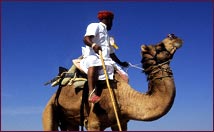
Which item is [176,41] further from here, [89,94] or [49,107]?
[49,107]

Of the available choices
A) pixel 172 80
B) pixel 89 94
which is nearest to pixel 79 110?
pixel 89 94

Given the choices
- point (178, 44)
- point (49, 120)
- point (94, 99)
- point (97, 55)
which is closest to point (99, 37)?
point (97, 55)

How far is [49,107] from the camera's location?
8.54 meters

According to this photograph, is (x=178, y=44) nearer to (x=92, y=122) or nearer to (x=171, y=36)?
(x=171, y=36)

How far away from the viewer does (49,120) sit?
848cm

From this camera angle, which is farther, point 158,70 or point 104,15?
point 104,15

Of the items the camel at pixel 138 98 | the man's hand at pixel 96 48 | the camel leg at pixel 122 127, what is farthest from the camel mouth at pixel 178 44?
the camel leg at pixel 122 127

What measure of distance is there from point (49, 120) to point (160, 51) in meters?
2.26

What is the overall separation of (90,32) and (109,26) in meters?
0.50

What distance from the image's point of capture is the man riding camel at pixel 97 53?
7562 mm

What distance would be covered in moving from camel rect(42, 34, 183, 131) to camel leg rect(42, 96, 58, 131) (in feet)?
1.37

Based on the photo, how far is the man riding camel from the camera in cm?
756

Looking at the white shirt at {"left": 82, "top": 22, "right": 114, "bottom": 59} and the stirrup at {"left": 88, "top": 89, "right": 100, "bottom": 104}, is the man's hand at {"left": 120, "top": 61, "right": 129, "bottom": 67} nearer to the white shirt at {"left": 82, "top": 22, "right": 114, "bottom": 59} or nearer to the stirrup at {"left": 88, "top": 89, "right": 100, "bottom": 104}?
the white shirt at {"left": 82, "top": 22, "right": 114, "bottom": 59}

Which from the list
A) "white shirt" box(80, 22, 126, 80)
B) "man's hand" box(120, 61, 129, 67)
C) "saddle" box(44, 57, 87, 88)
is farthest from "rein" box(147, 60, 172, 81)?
"saddle" box(44, 57, 87, 88)
